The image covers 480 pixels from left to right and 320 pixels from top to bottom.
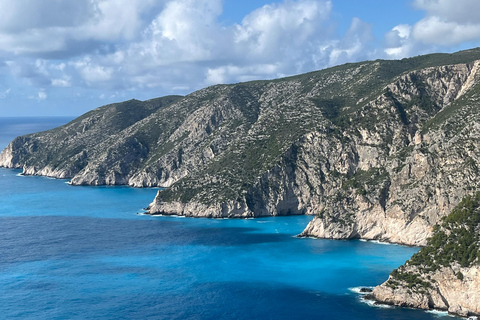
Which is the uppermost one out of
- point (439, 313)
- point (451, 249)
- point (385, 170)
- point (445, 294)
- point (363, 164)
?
point (363, 164)

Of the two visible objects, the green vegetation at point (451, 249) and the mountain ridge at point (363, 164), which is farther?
the mountain ridge at point (363, 164)

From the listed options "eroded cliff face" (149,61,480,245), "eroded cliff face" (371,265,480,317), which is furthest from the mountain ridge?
"eroded cliff face" (371,265,480,317)

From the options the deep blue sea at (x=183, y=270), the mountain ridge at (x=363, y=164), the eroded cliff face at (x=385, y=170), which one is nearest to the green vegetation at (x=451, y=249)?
the deep blue sea at (x=183, y=270)

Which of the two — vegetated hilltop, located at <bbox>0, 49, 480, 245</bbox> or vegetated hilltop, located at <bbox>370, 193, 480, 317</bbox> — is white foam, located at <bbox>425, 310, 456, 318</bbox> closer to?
vegetated hilltop, located at <bbox>370, 193, 480, 317</bbox>

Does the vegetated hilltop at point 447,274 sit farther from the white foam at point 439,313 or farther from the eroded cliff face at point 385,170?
the eroded cliff face at point 385,170

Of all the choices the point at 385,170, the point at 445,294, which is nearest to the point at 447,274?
the point at 445,294

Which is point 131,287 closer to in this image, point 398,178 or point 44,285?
point 44,285

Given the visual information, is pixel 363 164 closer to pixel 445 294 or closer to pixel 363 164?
pixel 363 164
